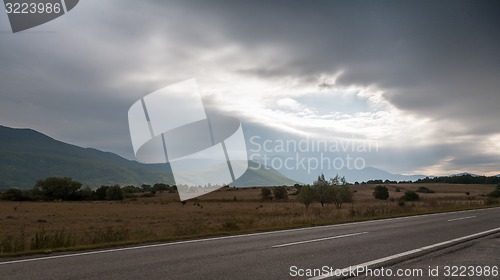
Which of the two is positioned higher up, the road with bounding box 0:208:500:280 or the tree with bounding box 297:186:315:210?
the tree with bounding box 297:186:315:210

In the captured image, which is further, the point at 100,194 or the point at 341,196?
the point at 100,194

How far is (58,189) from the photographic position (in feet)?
338

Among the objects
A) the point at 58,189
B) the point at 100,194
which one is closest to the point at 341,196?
the point at 100,194

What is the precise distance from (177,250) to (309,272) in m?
4.72

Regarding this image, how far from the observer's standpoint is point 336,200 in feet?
181

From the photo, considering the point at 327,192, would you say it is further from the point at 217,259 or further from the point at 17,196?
the point at 17,196

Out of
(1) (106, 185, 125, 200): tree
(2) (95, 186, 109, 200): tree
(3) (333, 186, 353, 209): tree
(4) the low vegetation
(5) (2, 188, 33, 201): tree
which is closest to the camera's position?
(4) the low vegetation

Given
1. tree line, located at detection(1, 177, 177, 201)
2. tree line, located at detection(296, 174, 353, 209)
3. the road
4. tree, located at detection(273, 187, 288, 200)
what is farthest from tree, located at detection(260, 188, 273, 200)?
the road

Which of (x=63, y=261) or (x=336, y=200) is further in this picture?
(x=336, y=200)

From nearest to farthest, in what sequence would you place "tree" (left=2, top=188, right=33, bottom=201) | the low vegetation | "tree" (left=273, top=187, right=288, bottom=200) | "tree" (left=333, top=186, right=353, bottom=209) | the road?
the road → the low vegetation → "tree" (left=333, top=186, right=353, bottom=209) → "tree" (left=273, top=187, right=288, bottom=200) → "tree" (left=2, top=188, right=33, bottom=201)

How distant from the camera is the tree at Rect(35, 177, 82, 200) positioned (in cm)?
10288

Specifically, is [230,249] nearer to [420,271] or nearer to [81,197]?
[420,271]

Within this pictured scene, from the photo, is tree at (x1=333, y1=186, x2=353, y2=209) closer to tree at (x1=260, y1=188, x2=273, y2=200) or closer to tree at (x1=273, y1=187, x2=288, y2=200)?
tree at (x1=273, y1=187, x2=288, y2=200)

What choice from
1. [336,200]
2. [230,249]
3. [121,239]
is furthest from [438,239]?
[336,200]
